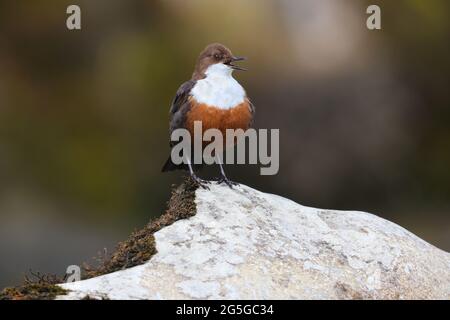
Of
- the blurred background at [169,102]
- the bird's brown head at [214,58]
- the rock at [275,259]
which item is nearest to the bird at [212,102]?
the bird's brown head at [214,58]

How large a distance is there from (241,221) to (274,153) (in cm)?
442

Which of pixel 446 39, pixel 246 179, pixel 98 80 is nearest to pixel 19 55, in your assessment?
pixel 98 80

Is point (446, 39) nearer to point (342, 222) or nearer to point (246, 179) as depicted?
point (246, 179)

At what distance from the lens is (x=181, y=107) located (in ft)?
20.2

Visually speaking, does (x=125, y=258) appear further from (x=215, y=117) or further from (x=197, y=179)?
(x=215, y=117)

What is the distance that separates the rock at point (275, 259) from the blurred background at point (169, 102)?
463cm

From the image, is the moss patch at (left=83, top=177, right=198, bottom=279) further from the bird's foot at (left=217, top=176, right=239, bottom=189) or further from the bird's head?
the bird's head

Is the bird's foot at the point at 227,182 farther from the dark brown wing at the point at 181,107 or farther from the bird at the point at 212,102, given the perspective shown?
the dark brown wing at the point at 181,107

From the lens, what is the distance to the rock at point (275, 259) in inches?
158

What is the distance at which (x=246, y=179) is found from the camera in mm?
9594

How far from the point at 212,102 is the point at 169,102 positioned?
4.16m

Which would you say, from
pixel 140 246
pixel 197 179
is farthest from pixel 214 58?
pixel 140 246

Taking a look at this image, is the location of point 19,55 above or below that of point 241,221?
above

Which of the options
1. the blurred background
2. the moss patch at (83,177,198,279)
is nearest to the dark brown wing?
Result: the moss patch at (83,177,198,279)
